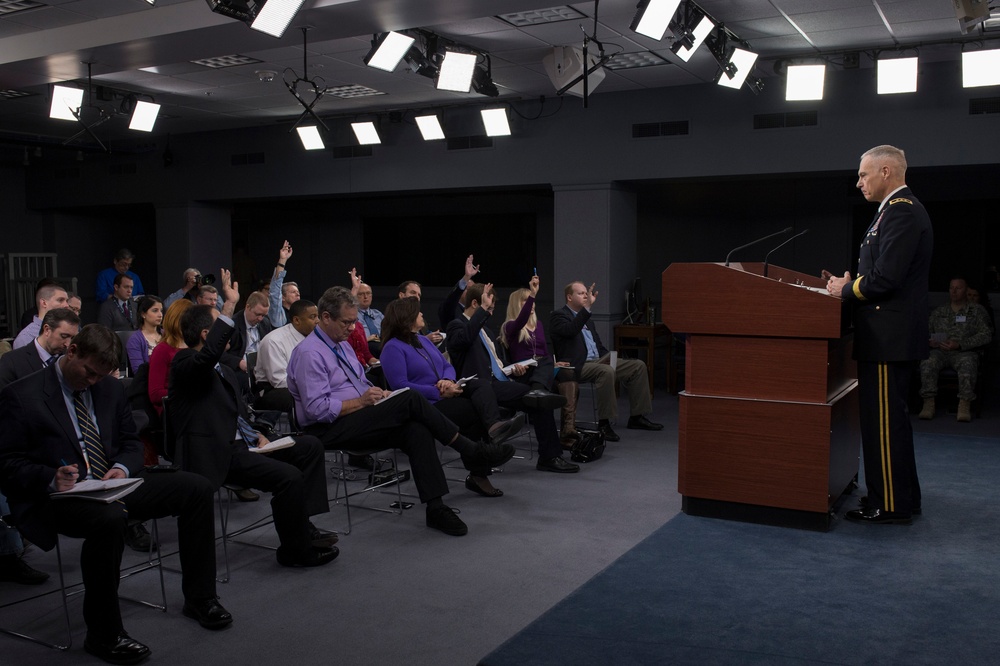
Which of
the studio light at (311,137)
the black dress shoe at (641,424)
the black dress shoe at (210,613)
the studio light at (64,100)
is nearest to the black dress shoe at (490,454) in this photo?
the black dress shoe at (210,613)

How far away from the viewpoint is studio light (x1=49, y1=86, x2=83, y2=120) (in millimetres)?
7703

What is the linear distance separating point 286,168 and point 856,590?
913 centimetres

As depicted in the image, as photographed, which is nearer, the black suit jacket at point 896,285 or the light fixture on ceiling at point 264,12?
the black suit jacket at point 896,285

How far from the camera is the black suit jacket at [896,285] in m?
4.11

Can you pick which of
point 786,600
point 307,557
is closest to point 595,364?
point 307,557

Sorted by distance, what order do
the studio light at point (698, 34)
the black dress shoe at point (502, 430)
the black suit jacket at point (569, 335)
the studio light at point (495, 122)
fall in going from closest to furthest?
the black dress shoe at point (502, 430) → the studio light at point (698, 34) → the black suit jacket at point (569, 335) → the studio light at point (495, 122)

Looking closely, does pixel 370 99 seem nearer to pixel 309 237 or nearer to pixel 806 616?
pixel 309 237

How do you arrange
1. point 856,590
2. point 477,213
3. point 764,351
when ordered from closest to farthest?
point 856,590, point 764,351, point 477,213

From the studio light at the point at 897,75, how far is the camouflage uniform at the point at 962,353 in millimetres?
2040

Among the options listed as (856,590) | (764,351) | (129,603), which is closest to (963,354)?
(764,351)

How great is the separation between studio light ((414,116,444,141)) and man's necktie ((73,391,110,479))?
22.0ft

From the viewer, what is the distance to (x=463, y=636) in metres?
3.12

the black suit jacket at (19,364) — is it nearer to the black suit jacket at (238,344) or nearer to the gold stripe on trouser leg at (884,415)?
the black suit jacket at (238,344)

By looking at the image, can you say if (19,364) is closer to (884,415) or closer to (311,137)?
(884,415)
